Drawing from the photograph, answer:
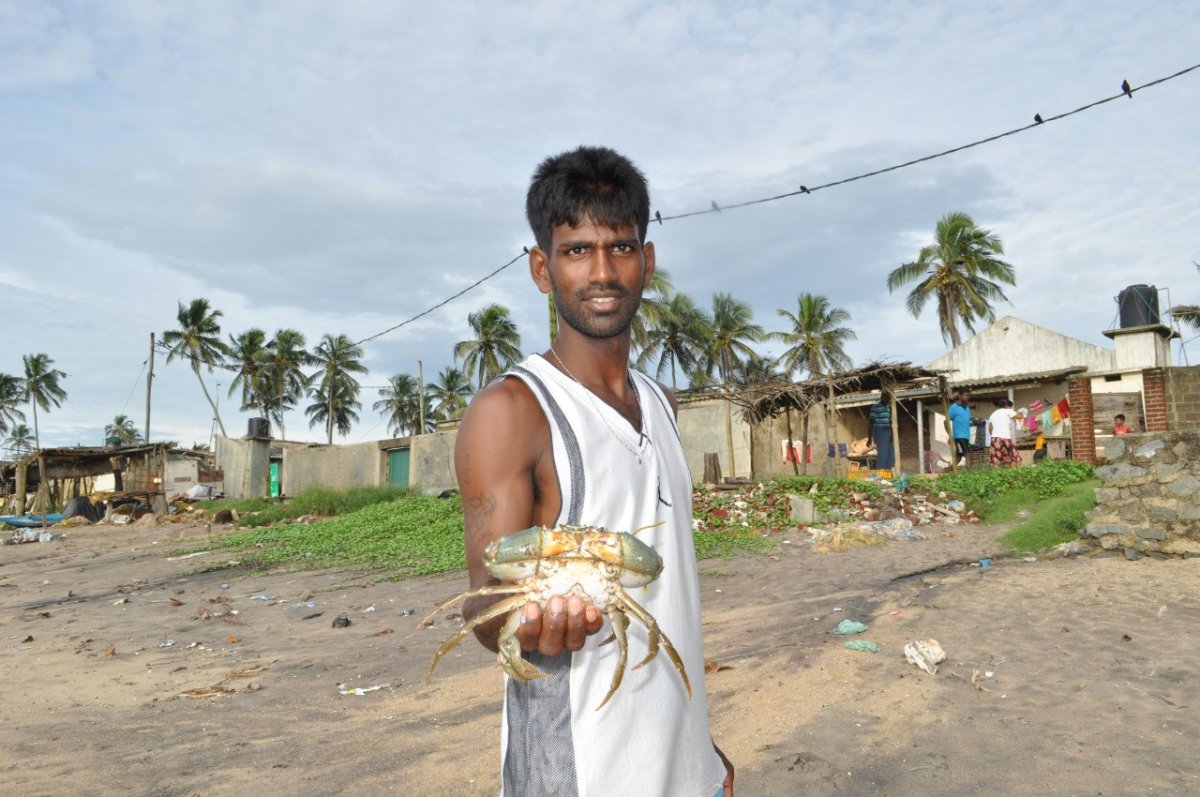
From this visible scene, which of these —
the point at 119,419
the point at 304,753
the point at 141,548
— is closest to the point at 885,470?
the point at 304,753

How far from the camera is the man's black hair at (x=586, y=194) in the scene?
6.68 feet

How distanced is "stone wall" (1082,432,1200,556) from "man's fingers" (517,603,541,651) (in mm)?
10261

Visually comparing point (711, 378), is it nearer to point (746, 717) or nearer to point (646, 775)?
point (746, 717)

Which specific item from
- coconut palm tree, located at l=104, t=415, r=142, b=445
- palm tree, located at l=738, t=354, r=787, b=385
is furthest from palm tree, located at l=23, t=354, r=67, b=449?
palm tree, located at l=738, t=354, r=787, b=385

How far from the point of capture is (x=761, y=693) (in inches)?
229

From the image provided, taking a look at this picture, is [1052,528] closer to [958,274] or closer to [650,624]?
[650,624]

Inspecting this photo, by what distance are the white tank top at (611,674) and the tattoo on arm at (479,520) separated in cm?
15

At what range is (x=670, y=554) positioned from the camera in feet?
6.08

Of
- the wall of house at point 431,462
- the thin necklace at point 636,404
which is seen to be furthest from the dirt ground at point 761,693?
the wall of house at point 431,462

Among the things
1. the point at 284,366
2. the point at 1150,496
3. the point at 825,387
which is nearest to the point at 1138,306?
the point at 825,387

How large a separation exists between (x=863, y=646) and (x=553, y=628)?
5.78m

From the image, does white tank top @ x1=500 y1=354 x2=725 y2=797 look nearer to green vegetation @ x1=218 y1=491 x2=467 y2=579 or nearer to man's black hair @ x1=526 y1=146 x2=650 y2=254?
man's black hair @ x1=526 y1=146 x2=650 y2=254

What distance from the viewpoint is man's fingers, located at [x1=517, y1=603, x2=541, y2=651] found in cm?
153

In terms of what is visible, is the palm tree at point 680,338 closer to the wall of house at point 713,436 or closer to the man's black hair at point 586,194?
the wall of house at point 713,436
